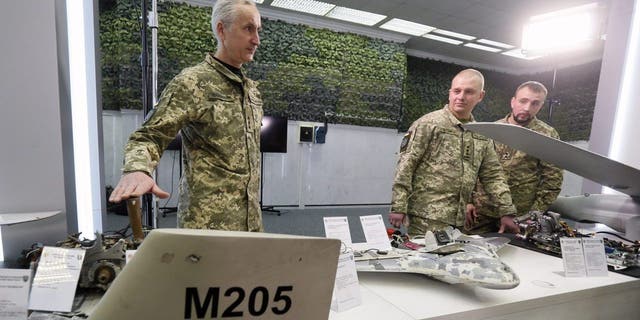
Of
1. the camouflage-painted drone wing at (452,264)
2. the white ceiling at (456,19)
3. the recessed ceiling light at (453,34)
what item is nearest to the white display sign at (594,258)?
the camouflage-painted drone wing at (452,264)

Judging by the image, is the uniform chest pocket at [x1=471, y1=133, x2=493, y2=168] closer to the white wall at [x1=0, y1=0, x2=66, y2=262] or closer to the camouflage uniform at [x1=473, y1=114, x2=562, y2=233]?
the camouflage uniform at [x1=473, y1=114, x2=562, y2=233]

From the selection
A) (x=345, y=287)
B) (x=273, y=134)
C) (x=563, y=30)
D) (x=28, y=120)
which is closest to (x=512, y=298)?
(x=345, y=287)

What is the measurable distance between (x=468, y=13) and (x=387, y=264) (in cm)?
492

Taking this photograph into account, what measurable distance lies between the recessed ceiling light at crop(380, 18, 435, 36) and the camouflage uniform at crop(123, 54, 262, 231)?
15.3ft

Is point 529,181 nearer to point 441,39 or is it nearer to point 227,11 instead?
point 227,11

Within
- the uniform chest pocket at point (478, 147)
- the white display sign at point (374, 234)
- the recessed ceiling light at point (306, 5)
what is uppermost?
the recessed ceiling light at point (306, 5)

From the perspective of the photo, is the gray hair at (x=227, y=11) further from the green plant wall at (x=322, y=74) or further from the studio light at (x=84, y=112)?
the green plant wall at (x=322, y=74)

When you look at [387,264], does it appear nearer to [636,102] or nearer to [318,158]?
[636,102]

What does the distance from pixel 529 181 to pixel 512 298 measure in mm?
1607

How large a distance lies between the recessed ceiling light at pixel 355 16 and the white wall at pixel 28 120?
14.8ft

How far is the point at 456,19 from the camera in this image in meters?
5.01

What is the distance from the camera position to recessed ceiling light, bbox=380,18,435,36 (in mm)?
5340

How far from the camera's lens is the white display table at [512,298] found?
834 mm

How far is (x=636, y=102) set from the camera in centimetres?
225
